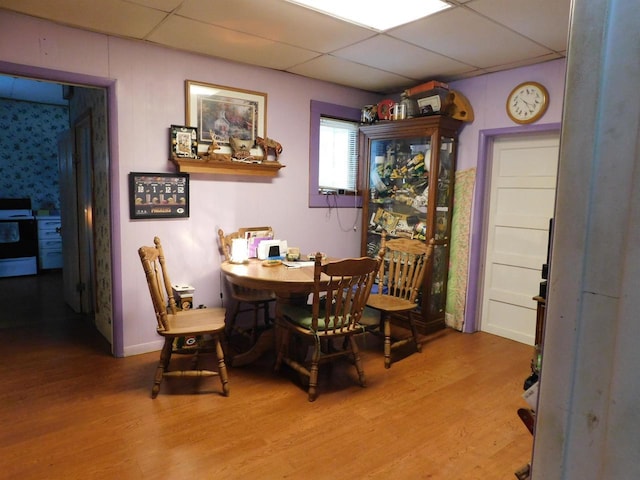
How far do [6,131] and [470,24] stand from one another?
21.1ft

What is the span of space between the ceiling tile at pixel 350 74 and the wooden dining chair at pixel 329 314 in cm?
182

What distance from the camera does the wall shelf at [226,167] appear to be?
11.0 feet

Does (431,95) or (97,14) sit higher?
(97,14)

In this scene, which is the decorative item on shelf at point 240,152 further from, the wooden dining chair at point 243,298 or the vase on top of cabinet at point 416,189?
the vase on top of cabinet at point 416,189

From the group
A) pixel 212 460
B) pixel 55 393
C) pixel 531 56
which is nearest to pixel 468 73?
pixel 531 56

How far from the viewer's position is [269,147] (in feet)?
12.6

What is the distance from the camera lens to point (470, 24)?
2725 millimetres

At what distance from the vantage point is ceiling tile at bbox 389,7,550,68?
2.67m

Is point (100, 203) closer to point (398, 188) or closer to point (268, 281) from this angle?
point (268, 281)

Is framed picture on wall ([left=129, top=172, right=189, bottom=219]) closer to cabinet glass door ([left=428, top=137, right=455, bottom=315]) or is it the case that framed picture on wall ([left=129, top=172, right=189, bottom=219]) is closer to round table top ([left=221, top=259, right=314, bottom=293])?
round table top ([left=221, top=259, right=314, bottom=293])

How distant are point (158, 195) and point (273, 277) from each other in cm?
123

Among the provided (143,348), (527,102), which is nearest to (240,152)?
(143,348)

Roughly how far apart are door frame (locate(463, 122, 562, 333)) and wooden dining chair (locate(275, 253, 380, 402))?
1.58m

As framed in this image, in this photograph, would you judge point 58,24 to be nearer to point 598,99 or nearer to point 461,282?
point 598,99
